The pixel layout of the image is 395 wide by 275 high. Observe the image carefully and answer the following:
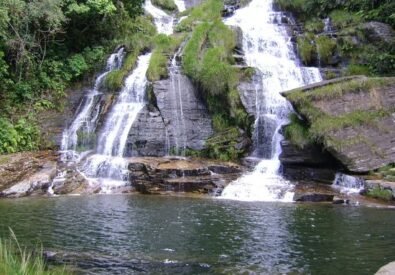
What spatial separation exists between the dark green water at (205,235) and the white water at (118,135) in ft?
9.90

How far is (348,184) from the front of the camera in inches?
631

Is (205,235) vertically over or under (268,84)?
under

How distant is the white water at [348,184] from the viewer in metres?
15.6

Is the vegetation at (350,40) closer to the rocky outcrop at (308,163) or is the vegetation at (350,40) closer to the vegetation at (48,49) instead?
the rocky outcrop at (308,163)

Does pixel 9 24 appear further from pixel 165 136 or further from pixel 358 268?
pixel 358 268

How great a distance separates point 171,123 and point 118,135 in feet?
7.35

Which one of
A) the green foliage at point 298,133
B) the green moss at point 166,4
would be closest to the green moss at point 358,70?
the green foliage at point 298,133

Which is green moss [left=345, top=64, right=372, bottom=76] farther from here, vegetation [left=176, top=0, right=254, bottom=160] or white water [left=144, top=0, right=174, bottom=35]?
white water [left=144, top=0, right=174, bottom=35]

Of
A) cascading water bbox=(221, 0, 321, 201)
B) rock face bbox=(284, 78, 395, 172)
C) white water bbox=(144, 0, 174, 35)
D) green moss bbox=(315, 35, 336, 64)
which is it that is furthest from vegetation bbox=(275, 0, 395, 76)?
white water bbox=(144, 0, 174, 35)

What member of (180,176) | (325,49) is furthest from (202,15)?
(180,176)

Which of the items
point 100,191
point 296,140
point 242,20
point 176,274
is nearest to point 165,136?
point 100,191

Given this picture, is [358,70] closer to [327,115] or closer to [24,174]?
[327,115]

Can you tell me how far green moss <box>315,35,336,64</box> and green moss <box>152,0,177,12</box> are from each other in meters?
10.1

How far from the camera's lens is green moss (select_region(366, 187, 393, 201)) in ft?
47.7
